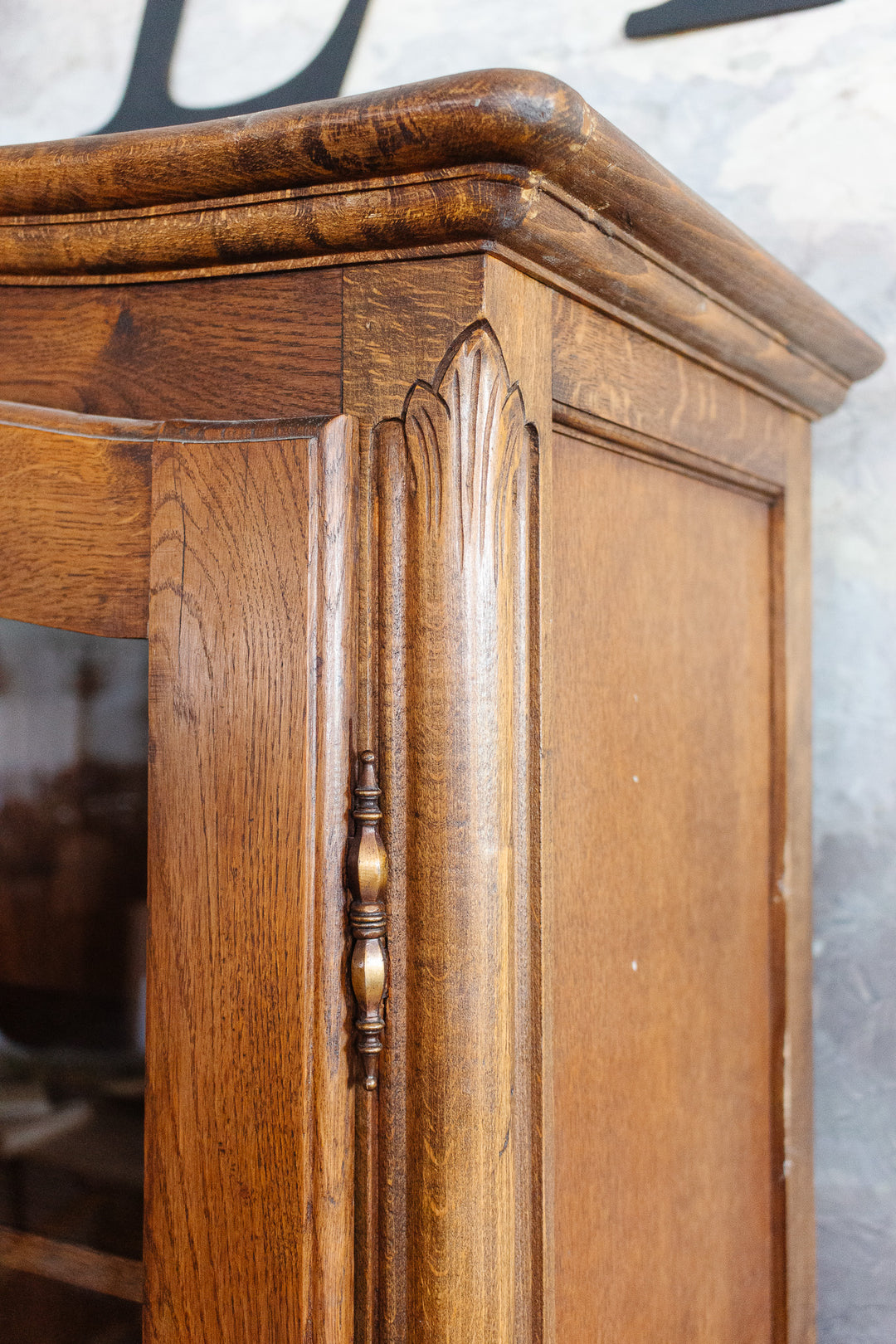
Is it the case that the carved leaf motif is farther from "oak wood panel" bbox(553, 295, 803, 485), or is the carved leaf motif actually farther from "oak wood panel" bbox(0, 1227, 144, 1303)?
"oak wood panel" bbox(0, 1227, 144, 1303)

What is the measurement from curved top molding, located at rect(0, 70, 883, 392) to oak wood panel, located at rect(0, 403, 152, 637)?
0.08 m

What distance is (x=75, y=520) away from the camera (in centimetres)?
49

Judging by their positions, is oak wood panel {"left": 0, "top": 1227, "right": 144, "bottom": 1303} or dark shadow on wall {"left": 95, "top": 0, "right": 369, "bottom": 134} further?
dark shadow on wall {"left": 95, "top": 0, "right": 369, "bottom": 134}

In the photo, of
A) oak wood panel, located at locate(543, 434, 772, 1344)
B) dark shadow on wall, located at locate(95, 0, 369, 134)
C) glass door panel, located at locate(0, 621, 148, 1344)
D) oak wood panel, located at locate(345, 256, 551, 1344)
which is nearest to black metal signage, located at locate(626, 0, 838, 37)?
dark shadow on wall, located at locate(95, 0, 369, 134)

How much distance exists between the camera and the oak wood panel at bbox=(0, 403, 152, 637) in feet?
1.59

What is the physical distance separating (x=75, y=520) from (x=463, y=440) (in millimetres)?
182

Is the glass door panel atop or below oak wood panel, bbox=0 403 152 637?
below

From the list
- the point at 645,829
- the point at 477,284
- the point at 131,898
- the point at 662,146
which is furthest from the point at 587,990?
the point at 662,146

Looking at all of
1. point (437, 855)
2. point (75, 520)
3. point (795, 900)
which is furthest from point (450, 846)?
point (795, 900)

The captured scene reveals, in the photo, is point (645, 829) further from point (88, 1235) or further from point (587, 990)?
point (88, 1235)

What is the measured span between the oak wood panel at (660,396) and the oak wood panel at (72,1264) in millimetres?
468

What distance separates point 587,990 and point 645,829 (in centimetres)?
10

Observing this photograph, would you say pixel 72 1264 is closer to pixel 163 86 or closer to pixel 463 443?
pixel 463 443

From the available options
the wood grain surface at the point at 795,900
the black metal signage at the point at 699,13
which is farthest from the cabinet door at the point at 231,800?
the black metal signage at the point at 699,13
